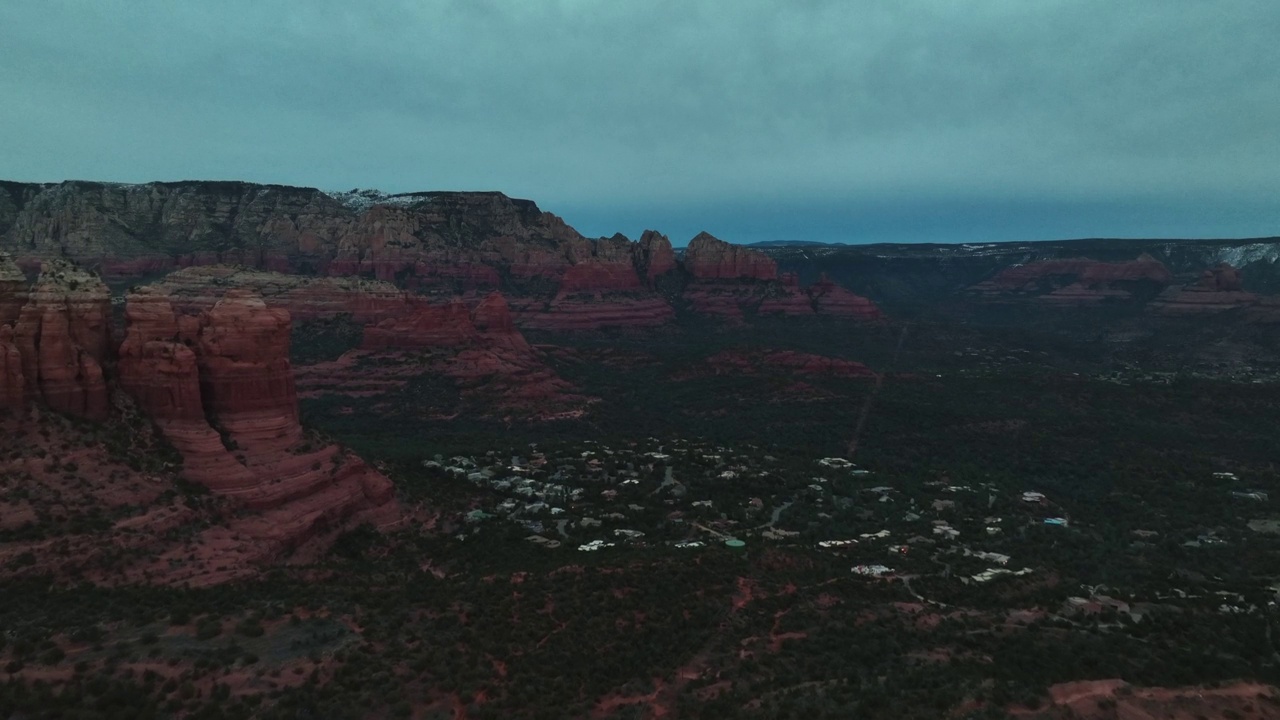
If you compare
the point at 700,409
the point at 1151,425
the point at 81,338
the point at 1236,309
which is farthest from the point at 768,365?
the point at 1236,309

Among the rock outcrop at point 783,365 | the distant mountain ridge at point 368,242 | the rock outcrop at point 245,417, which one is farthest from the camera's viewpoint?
the distant mountain ridge at point 368,242

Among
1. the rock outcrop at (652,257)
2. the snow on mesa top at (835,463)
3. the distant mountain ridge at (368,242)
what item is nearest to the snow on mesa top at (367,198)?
the distant mountain ridge at (368,242)

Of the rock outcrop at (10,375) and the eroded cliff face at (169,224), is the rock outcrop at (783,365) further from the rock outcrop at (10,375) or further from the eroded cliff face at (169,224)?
the eroded cliff face at (169,224)

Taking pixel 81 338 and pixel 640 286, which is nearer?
pixel 81 338

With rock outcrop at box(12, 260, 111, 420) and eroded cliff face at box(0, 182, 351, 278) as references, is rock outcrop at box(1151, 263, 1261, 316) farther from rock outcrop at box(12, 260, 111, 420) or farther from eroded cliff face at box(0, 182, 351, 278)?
rock outcrop at box(12, 260, 111, 420)

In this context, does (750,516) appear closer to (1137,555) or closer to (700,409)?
(1137,555)

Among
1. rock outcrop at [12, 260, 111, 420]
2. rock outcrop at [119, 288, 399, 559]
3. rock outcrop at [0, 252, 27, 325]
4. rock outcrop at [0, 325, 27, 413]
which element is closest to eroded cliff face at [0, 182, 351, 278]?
rock outcrop at [12, 260, 111, 420]
